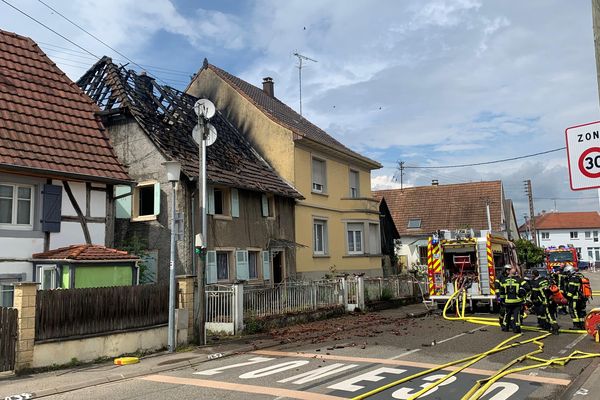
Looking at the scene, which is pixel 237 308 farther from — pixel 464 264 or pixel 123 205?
pixel 464 264

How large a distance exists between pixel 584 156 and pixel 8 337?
9.81 meters

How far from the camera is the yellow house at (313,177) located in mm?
23484

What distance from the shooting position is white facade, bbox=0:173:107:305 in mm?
13039

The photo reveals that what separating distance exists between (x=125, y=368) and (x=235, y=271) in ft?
28.4

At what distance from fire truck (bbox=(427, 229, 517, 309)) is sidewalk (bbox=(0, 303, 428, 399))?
A: 820 cm

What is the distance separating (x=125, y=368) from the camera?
10.5 metres

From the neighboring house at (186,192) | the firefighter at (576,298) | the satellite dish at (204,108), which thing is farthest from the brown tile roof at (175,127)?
the firefighter at (576,298)

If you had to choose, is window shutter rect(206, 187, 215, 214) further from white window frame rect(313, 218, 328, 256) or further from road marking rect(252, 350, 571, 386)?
road marking rect(252, 350, 571, 386)

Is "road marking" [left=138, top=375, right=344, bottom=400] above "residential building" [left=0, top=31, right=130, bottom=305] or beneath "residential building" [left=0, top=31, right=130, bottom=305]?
Answer: beneath

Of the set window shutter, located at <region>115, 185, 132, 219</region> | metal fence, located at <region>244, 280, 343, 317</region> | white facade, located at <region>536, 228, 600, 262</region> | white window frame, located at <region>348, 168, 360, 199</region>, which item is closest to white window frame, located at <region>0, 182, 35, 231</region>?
window shutter, located at <region>115, 185, 132, 219</region>

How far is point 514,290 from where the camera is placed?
13.9 m

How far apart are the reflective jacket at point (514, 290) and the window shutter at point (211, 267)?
29.7 feet

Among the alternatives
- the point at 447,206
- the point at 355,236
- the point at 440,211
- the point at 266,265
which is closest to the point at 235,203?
the point at 266,265

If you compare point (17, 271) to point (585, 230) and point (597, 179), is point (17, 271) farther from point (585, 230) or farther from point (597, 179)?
point (585, 230)
